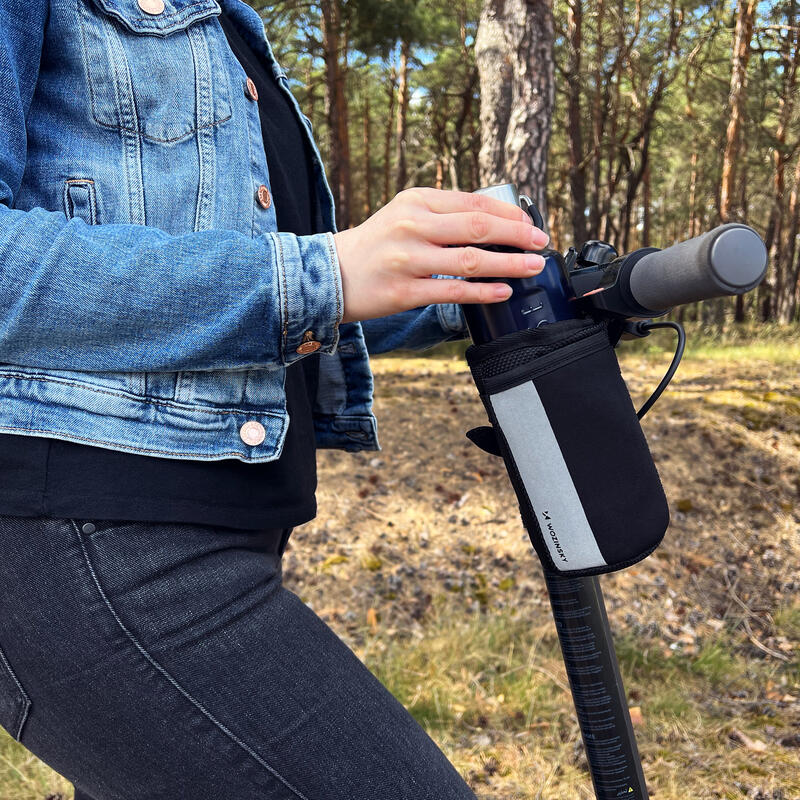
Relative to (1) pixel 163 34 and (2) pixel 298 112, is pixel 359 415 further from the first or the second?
(1) pixel 163 34

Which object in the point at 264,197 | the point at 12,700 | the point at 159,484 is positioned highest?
the point at 264,197

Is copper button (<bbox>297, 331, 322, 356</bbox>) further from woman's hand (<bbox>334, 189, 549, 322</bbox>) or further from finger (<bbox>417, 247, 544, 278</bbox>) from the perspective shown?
finger (<bbox>417, 247, 544, 278</bbox>)

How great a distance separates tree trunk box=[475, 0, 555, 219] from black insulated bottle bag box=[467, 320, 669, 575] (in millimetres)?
5615

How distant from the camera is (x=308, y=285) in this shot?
843 millimetres

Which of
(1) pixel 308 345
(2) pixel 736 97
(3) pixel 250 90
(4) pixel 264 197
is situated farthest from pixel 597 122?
(1) pixel 308 345

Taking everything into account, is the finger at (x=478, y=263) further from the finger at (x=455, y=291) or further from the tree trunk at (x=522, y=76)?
the tree trunk at (x=522, y=76)

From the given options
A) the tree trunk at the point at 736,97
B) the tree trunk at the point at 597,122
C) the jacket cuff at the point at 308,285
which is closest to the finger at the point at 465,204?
the jacket cuff at the point at 308,285

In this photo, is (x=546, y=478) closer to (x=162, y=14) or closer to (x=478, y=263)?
(x=478, y=263)

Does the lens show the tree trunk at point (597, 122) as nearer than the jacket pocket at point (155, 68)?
No

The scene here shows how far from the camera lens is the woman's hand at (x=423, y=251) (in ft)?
2.72

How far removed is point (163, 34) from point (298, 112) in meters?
0.37

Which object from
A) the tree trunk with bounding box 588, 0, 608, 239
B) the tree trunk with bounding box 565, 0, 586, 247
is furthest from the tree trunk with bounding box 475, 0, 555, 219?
the tree trunk with bounding box 588, 0, 608, 239

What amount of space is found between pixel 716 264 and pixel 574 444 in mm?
285

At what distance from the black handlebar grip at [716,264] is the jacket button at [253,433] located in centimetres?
57
